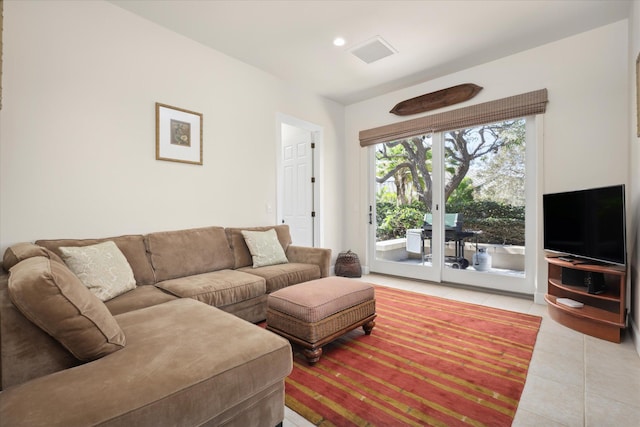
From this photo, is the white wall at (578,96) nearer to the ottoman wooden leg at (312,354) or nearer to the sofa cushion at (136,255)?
the ottoman wooden leg at (312,354)

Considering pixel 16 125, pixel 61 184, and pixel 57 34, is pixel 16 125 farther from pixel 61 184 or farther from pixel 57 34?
pixel 57 34

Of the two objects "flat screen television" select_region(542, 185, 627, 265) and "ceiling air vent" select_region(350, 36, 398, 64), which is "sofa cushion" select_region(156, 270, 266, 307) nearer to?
"ceiling air vent" select_region(350, 36, 398, 64)

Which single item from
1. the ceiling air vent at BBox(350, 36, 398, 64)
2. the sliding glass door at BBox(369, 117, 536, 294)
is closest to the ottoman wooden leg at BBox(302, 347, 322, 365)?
the sliding glass door at BBox(369, 117, 536, 294)

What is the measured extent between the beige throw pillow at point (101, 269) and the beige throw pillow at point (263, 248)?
1135mm

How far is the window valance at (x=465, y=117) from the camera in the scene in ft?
10.6

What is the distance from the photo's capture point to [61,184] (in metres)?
2.34

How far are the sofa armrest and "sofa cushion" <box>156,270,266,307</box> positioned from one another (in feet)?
2.46

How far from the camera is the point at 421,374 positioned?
Result: 187 cm

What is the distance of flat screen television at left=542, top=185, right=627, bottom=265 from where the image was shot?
7.48ft

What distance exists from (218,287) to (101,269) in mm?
786

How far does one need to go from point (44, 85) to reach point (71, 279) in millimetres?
1925

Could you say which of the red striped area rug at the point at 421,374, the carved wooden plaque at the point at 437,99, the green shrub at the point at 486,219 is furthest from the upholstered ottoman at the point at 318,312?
the carved wooden plaque at the point at 437,99

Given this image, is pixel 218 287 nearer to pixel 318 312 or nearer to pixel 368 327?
pixel 318 312

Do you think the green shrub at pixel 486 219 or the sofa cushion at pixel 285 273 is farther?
the green shrub at pixel 486 219
